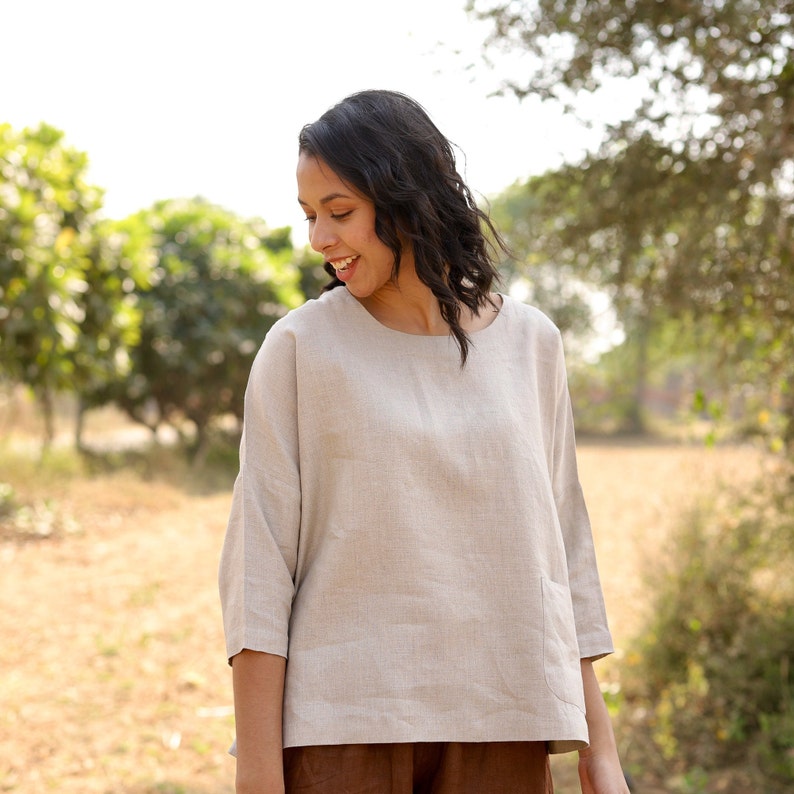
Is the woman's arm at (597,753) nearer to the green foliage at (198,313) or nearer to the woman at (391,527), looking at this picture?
the woman at (391,527)

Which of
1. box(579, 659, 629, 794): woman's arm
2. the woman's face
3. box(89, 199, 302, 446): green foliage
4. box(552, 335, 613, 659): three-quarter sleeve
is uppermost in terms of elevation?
box(89, 199, 302, 446): green foliage

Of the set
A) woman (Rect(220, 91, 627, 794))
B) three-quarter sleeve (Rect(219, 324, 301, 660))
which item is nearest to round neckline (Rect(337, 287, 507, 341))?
woman (Rect(220, 91, 627, 794))

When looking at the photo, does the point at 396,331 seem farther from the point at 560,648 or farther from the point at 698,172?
the point at 698,172

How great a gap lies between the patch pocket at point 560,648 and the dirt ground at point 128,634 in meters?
2.66

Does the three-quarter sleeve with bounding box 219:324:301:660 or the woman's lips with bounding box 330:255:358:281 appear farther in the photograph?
the woman's lips with bounding box 330:255:358:281

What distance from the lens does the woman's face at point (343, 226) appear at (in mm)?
1441

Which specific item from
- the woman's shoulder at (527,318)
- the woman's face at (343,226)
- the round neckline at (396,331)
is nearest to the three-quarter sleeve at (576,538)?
the woman's shoulder at (527,318)

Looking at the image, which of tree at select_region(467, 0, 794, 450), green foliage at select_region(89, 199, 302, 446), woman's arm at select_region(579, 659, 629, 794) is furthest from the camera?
green foliage at select_region(89, 199, 302, 446)

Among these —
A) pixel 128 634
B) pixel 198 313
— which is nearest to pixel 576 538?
pixel 128 634

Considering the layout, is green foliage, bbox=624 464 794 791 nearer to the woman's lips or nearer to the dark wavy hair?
the dark wavy hair

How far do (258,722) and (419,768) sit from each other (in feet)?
0.83

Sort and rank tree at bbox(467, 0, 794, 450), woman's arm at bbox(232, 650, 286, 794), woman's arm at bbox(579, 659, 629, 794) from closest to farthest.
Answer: woman's arm at bbox(232, 650, 286, 794), woman's arm at bbox(579, 659, 629, 794), tree at bbox(467, 0, 794, 450)

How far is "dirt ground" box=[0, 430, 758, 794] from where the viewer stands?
12.7 ft

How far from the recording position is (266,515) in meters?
1.39
